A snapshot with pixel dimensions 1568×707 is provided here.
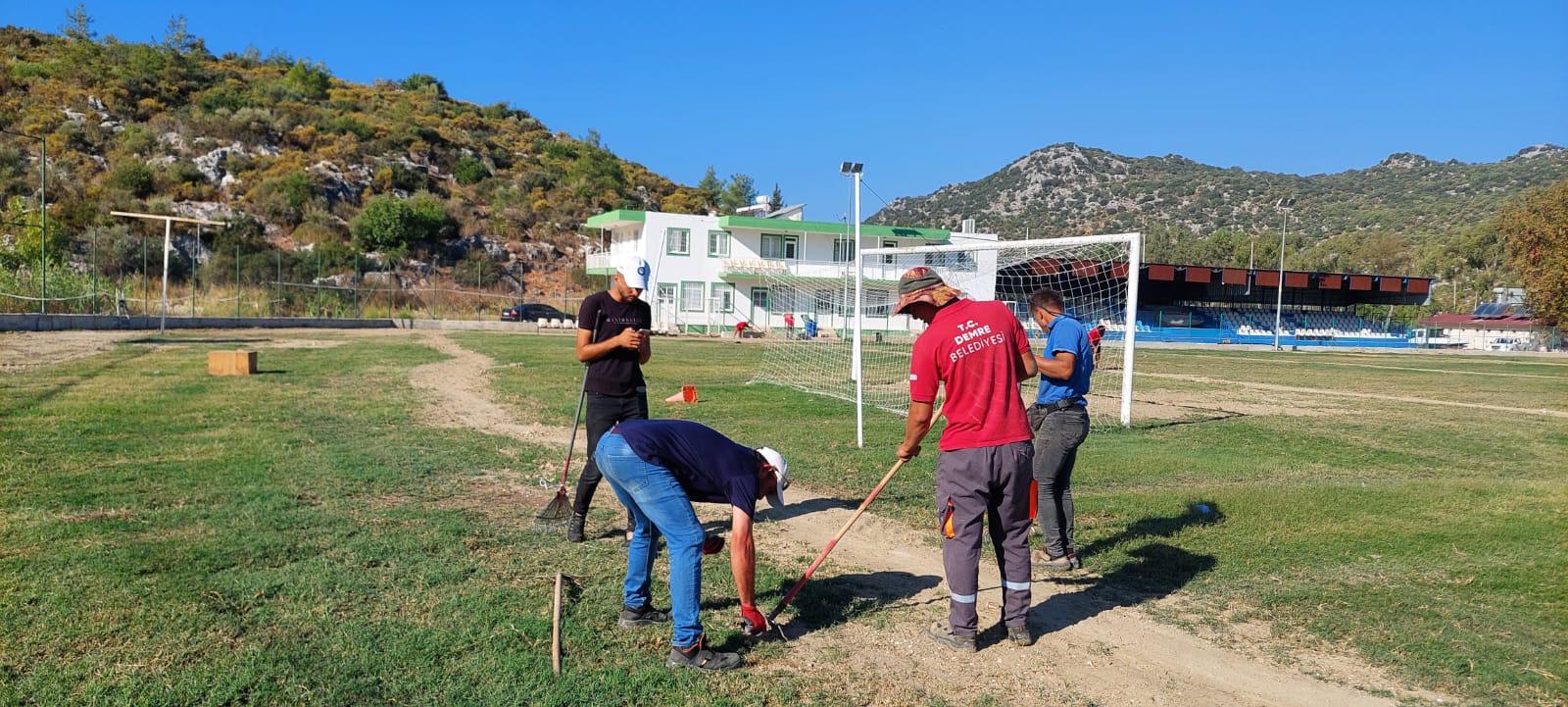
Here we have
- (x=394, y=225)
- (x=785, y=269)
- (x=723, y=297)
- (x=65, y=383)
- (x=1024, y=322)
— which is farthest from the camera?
(x=394, y=225)

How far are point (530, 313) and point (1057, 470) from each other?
149ft

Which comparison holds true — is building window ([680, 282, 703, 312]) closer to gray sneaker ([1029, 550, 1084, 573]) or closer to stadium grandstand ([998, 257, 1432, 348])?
stadium grandstand ([998, 257, 1432, 348])

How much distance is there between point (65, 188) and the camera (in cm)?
5303

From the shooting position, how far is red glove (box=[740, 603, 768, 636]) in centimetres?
475

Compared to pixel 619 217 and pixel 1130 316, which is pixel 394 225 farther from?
pixel 1130 316

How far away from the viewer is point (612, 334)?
6648 mm

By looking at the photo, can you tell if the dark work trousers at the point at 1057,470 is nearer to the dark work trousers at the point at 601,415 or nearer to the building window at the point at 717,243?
the dark work trousers at the point at 601,415

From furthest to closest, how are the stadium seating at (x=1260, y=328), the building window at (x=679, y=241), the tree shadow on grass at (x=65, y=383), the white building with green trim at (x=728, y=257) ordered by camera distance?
the stadium seating at (x=1260, y=328) < the building window at (x=679, y=241) < the white building with green trim at (x=728, y=257) < the tree shadow on grass at (x=65, y=383)

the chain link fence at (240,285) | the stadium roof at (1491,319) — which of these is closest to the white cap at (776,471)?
the chain link fence at (240,285)

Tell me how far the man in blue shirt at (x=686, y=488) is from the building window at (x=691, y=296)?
156ft

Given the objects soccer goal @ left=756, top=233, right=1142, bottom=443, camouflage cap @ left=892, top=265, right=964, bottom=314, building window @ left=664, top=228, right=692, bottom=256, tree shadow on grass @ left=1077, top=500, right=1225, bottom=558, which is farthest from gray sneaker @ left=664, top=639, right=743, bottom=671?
building window @ left=664, top=228, right=692, bottom=256

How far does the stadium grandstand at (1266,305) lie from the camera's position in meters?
64.2

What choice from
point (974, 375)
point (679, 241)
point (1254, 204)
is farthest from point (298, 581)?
point (1254, 204)

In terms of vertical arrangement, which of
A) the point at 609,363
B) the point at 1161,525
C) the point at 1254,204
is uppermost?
the point at 1254,204
